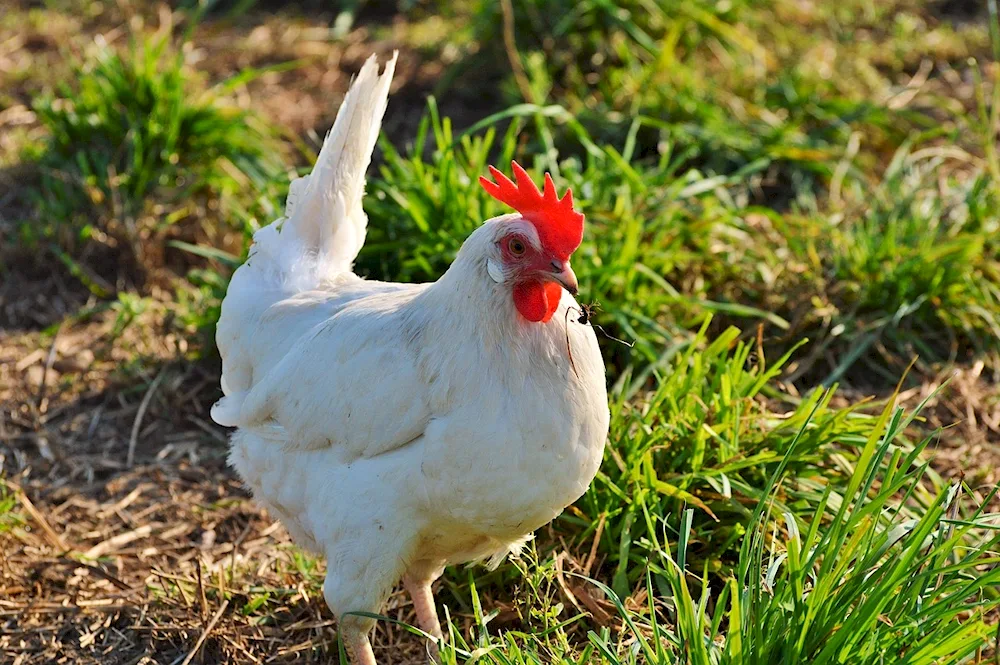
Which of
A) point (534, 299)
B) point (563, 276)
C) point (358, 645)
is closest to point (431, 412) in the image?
point (534, 299)

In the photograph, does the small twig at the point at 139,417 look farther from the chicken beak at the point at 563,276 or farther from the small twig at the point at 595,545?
the chicken beak at the point at 563,276

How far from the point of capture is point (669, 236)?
4809mm

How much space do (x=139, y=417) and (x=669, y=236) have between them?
2.46m

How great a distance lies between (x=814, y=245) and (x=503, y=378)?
8.75ft

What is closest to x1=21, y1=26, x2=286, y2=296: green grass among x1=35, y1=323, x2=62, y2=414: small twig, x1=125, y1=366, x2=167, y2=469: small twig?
x1=35, y1=323, x2=62, y2=414: small twig

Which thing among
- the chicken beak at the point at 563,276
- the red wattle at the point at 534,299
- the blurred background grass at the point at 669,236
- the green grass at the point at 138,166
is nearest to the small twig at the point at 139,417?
the blurred background grass at the point at 669,236

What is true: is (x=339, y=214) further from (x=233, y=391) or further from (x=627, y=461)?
(x=627, y=461)

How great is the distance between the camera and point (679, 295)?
15.2 feet

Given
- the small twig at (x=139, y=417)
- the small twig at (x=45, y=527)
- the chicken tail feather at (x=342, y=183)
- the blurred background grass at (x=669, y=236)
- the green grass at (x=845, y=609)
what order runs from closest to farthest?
the green grass at (x=845, y=609)
the blurred background grass at (x=669, y=236)
the chicken tail feather at (x=342, y=183)
the small twig at (x=45, y=527)
the small twig at (x=139, y=417)

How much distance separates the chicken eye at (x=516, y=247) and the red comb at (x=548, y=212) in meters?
0.06

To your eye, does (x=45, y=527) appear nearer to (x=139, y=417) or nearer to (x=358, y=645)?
(x=139, y=417)

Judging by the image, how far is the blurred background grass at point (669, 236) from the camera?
3398mm

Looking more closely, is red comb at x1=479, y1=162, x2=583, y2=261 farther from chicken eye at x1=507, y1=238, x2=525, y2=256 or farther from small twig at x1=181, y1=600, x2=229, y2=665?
small twig at x1=181, y1=600, x2=229, y2=665

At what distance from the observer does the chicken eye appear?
9.17ft
